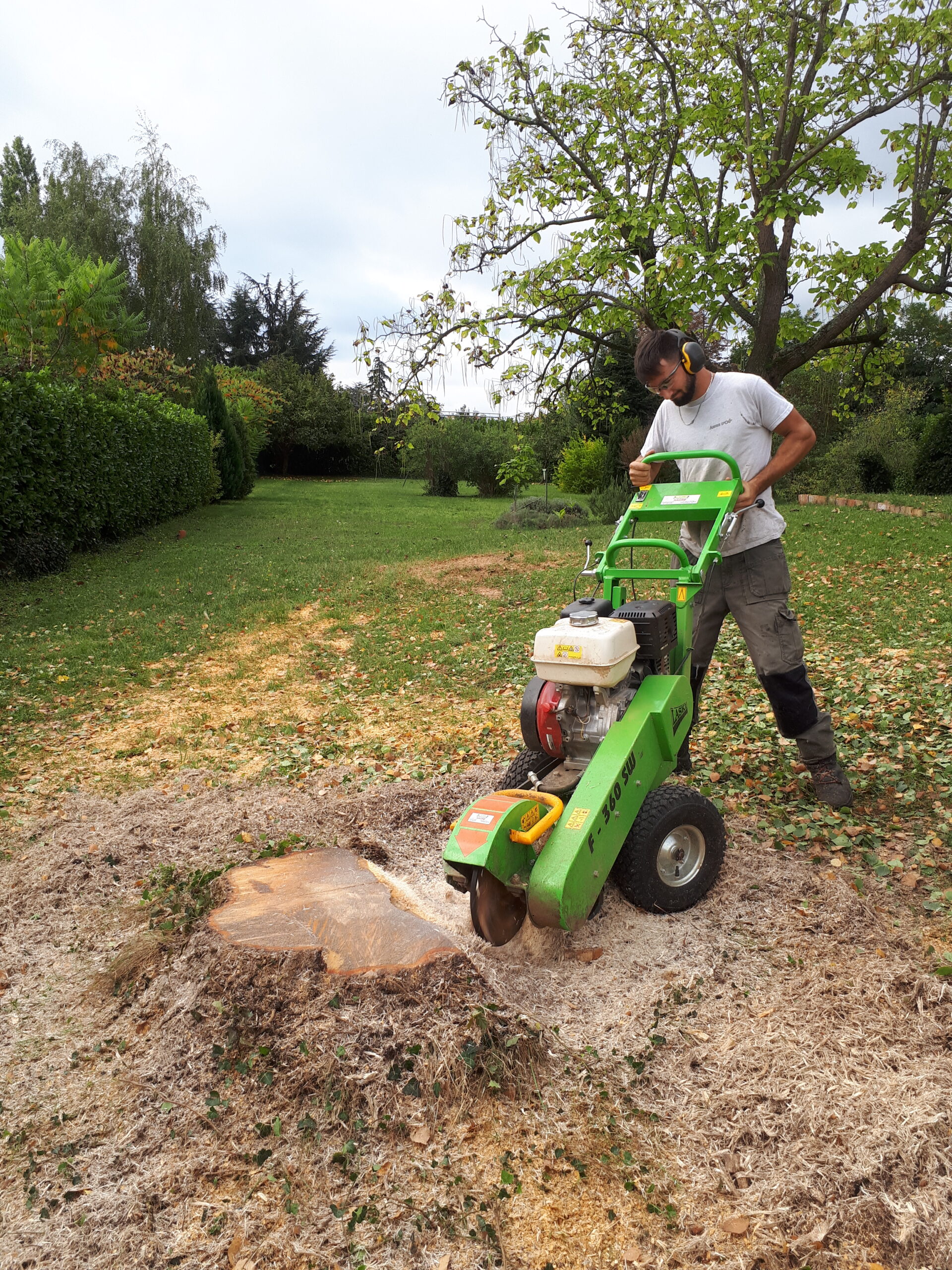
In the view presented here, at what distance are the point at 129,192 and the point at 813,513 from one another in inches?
911

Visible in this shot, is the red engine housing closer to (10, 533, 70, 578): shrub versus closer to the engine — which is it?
the engine

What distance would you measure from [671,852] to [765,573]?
131cm

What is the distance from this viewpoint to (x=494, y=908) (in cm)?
279

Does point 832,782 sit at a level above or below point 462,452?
below

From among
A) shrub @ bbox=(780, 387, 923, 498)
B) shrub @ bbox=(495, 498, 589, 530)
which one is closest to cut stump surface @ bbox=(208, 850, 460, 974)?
shrub @ bbox=(495, 498, 589, 530)

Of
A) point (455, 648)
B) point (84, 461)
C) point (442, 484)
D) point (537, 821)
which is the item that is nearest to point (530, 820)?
point (537, 821)

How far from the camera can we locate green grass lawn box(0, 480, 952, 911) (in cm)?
465

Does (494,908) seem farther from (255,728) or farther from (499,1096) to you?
(255,728)

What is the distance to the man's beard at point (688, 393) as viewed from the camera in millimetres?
3551

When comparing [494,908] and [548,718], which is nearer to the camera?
[494,908]

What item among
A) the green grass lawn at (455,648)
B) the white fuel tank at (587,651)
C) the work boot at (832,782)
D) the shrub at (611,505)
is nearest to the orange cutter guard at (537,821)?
the white fuel tank at (587,651)

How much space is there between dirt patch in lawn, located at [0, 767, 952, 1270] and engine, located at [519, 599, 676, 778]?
2.33 ft

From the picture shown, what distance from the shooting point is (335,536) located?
653 inches

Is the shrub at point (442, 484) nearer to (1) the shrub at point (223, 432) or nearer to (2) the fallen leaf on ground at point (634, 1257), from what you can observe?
(1) the shrub at point (223, 432)
